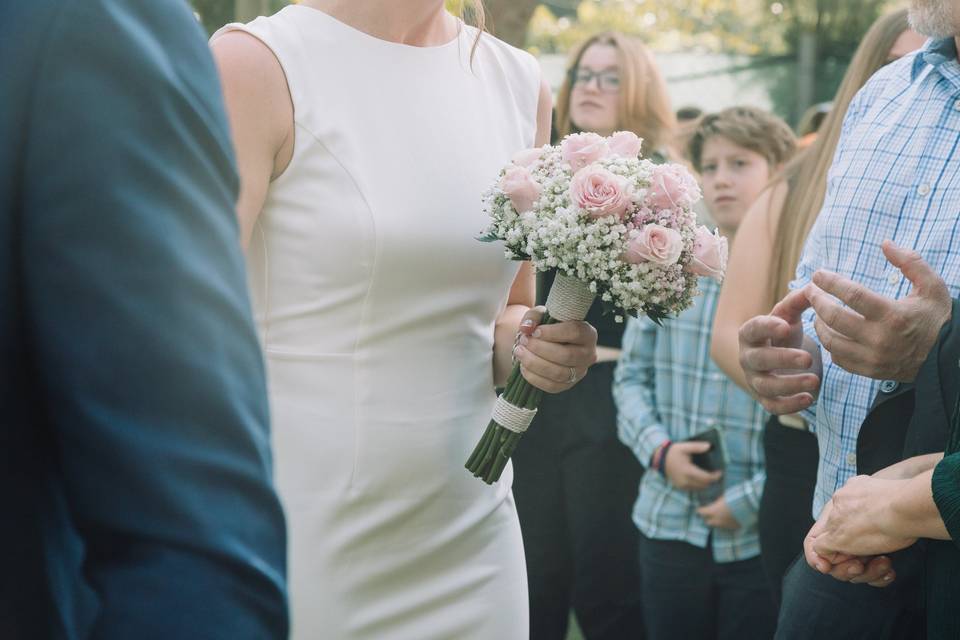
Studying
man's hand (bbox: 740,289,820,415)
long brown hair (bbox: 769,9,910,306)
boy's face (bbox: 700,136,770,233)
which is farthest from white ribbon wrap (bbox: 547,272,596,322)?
boy's face (bbox: 700,136,770,233)

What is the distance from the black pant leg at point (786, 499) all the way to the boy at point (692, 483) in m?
0.54

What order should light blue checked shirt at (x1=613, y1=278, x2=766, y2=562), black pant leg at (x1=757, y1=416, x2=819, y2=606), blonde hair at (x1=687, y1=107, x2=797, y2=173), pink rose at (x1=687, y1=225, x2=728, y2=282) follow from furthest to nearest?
1. blonde hair at (x1=687, y1=107, x2=797, y2=173)
2. light blue checked shirt at (x1=613, y1=278, x2=766, y2=562)
3. black pant leg at (x1=757, y1=416, x2=819, y2=606)
4. pink rose at (x1=687, y1=225, x2=728, y2=282)

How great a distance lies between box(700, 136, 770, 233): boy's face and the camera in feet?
16.7

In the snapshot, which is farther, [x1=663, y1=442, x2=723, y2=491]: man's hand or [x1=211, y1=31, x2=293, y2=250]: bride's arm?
[x1=663, y1=442, x2=723, y2=491]: man's hand

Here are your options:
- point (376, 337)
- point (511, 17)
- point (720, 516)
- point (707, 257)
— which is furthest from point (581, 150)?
point (511, 17)

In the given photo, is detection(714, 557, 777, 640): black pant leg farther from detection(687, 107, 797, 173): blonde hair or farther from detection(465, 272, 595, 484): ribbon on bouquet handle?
detection(465, 272, 595, 484): ribbon on bouquet handle

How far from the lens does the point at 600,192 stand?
238 cm

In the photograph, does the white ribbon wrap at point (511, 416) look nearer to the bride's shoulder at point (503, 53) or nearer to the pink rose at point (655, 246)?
the pink rose at point (655, 246)

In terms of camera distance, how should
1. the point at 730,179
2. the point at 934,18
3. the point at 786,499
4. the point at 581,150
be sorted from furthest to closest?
1. the point at 730,179
2. the point at 786,499
3. the point at 934,18
4. the point at 581,150

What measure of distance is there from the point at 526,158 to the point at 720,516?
2287mm

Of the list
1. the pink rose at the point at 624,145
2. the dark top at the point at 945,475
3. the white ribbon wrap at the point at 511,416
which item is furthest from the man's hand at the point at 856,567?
the pink rose at the point at 624,145

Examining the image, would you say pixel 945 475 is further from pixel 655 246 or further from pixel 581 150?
pixel 581 150

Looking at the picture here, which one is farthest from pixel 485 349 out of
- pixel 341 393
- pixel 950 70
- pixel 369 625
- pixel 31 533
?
pixel 31 533

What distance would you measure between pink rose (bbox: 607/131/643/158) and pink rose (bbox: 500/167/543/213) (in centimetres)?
26
